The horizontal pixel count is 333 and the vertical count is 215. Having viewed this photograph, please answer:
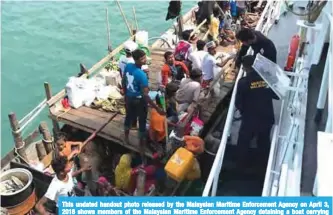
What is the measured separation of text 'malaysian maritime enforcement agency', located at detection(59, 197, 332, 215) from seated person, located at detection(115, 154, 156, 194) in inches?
103

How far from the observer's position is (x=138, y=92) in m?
7.62

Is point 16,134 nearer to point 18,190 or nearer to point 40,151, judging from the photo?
point 40,151

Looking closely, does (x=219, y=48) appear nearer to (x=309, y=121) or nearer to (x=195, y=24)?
(x=195, y=24)

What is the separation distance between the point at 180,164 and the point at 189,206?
7.33ft

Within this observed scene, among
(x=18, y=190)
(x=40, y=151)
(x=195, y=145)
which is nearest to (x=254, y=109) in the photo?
(x=195, y=145)

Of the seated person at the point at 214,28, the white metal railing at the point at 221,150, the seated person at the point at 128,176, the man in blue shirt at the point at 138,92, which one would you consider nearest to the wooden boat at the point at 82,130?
the seated person at the point at 128,176

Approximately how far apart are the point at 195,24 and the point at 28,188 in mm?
8653

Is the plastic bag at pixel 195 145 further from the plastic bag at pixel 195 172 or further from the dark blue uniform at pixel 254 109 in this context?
the dark blue uniform at pixel 254 109

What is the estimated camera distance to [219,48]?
41.3ft

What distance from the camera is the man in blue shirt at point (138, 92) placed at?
7322 mm

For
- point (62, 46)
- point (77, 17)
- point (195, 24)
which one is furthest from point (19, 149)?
point (77, 17)

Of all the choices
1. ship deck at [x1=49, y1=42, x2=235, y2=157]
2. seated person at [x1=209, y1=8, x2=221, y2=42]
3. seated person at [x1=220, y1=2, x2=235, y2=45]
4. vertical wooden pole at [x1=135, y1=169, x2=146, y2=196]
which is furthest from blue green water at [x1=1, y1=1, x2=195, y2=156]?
vertical wooden pole at [x1=135, y1=169, x2=146, y2=196]

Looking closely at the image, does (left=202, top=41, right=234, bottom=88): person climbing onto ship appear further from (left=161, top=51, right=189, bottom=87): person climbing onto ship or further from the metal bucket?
the metal bucket

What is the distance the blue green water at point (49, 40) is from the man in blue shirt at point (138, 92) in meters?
8.18
